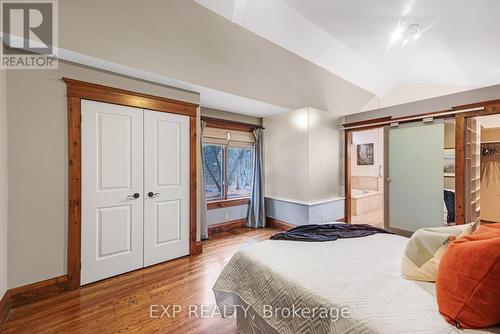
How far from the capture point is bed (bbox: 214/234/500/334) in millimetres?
960

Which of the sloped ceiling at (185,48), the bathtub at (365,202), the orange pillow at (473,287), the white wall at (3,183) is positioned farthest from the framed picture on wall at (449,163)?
the white wall at (3,183)

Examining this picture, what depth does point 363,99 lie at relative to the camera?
17.4 feet

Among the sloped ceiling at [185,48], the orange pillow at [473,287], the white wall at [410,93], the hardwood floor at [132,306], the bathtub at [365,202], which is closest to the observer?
the orange pillow at [473,287]

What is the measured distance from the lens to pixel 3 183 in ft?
6.33

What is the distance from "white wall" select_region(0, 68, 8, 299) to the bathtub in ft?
19.1

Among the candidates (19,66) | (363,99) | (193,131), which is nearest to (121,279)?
(193,131)

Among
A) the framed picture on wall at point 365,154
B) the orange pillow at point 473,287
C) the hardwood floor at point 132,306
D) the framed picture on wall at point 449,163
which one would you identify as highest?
the framed picture on wall at point 365,154

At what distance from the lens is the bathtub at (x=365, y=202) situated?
5.53 metres

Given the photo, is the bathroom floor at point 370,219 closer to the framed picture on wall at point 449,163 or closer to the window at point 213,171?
the framed picture on wall at point 449,163

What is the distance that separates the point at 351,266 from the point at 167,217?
2.37 m

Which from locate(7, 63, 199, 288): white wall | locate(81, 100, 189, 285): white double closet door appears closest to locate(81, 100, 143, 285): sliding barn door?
locate(81, 100, 189, 285): white double closet door

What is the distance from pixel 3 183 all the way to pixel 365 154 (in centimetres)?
771

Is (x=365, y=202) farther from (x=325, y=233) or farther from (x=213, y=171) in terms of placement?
(x=325, y=233)

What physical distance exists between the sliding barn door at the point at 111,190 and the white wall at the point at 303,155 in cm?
266
